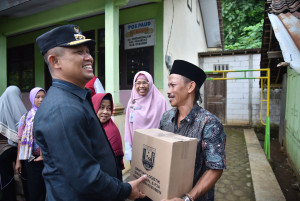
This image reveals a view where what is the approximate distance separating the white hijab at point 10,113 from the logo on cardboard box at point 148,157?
2.35m

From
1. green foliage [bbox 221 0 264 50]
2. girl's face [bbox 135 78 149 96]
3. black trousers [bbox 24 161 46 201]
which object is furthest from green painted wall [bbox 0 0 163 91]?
green foliage [bbox 221 0 264 50]

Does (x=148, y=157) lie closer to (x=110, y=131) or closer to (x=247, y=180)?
(x=110, y=131)

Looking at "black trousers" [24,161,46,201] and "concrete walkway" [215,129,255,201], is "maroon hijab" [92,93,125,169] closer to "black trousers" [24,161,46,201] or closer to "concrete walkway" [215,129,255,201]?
"black trousers" [24,161,46,201]

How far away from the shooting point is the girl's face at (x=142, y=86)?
2797 millimetres

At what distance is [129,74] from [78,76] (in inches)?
157

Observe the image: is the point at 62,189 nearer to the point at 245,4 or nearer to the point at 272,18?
the point at 272,18

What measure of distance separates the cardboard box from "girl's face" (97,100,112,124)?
1001 millimetres

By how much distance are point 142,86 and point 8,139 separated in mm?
2005

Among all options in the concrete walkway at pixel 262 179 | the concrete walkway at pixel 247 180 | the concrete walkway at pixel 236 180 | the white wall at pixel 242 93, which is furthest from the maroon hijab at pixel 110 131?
the white wall at pixel 242 93

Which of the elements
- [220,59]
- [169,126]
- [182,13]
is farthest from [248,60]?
[169,126]

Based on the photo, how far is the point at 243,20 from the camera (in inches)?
571

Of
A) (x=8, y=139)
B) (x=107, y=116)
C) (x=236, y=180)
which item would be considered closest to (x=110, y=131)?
(x=107, y=116)

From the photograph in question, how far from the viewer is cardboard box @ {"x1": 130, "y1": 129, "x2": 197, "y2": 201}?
1.12m

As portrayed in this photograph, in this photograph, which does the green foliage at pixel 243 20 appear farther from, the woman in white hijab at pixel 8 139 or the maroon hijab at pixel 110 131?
the woman in white hijab at pixel 8 139
